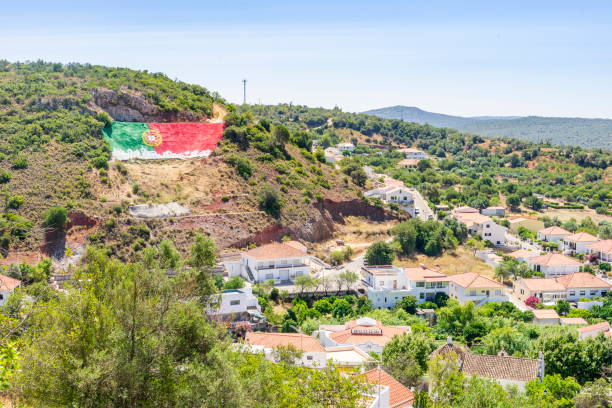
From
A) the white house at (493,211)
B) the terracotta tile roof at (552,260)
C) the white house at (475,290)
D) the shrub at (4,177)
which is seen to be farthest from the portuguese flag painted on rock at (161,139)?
the white house at (493,211)

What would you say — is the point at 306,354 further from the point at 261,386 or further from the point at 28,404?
Result: the point at 28,404

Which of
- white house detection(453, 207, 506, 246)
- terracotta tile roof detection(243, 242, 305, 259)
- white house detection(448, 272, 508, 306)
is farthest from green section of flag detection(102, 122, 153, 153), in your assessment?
white house detection(453, 207, 506, 246)

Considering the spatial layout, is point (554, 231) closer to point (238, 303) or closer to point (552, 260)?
point (552, 260)

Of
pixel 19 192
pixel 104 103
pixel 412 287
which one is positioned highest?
pixel 104 103

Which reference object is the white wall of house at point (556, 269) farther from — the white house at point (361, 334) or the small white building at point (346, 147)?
the small white building at point (346, 147)

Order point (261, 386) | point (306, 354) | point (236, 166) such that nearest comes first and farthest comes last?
point (261, 386) < point (306, 354) < point (236, 166)

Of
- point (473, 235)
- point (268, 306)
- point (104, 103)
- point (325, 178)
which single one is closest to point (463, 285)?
point (268, 306)

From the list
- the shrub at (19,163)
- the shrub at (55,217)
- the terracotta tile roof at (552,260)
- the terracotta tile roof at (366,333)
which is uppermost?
the shrub at (19,163)

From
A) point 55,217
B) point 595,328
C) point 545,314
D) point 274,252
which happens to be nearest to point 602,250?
point 545,314
